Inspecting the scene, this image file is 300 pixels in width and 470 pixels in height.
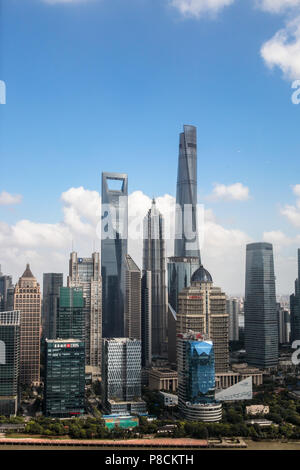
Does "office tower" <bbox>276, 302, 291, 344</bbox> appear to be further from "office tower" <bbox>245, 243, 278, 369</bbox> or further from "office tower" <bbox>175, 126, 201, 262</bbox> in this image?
"office tower" <bbox>175, 126, 201, 262</bbox>

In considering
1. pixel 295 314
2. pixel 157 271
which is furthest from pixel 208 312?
pixel 157 271

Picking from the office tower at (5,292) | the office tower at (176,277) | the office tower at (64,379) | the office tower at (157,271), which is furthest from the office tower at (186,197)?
the office tower at (5,292)

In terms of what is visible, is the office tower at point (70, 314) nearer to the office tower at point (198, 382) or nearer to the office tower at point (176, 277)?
the office tower at point (198, 382)

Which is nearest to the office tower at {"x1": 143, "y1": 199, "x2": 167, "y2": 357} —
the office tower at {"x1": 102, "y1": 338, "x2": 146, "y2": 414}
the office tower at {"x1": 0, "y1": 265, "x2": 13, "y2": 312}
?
the office tower at {"x1": 102, "y1": 338, "x2": 146, "y2": 414}
